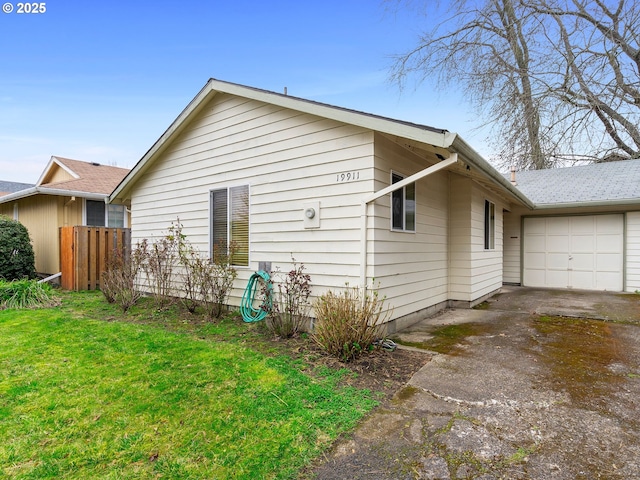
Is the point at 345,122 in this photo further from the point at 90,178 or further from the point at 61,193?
the point at 90,178

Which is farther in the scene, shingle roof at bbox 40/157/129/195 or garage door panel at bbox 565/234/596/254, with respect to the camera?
shingle roof at bbox 40/157/129/195

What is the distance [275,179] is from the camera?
588 cm

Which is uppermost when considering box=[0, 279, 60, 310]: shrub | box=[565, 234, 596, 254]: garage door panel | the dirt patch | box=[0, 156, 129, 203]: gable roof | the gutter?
box=[0, 156, 129, 203]: gable roof

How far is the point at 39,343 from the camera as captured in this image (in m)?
4.61

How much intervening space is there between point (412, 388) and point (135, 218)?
26.6 feet

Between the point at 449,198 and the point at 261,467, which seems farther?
the point at 449,198

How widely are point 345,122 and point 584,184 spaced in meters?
10.1

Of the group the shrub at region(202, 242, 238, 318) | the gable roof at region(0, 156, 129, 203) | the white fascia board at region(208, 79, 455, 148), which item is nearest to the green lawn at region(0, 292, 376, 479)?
the shrub at region(202, 242, 238, 318)

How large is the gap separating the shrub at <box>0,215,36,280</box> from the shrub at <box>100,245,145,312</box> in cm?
322

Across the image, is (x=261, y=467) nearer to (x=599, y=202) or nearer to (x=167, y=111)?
(x=599, y=202)

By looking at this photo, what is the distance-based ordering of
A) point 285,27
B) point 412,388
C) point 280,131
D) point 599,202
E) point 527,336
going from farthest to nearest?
1. point 285,27
2. point 599,202
3. point 280,131
4. point 527,336
5. point 412,388

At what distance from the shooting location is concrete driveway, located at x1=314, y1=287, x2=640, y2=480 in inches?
84.7

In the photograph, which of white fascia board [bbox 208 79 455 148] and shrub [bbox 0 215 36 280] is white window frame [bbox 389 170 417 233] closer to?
white fascia board [bbox 208 79 455 148]

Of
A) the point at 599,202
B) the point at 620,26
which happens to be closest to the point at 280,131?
the point at 599,202
